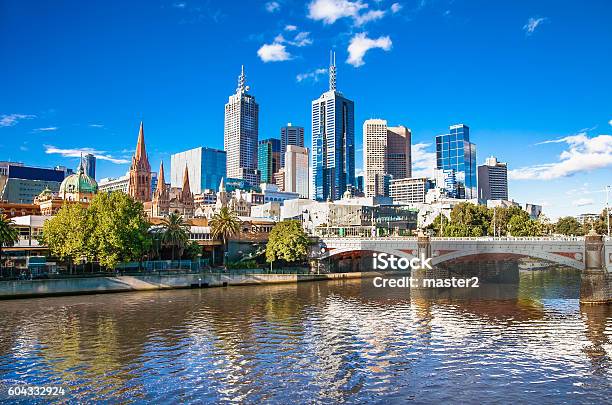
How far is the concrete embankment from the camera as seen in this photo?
8150cm

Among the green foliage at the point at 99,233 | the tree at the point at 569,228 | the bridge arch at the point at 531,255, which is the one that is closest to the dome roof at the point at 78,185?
the green foliage at the point at 99,233

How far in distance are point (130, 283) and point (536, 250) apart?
67.4m

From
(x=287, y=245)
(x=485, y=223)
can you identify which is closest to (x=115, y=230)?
(x=287, y=245)

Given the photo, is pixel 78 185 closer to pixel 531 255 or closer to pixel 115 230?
pixel 115 230

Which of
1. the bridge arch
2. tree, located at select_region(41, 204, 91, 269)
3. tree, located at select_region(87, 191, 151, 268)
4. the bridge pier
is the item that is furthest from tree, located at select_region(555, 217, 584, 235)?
tree, located at select_region(41, 204, 91, 269)

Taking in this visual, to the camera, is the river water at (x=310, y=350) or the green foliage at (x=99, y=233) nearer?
the river water at (x=310, y=350)

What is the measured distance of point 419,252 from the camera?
304 feet

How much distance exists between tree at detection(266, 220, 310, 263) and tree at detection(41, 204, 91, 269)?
→ 36.9 metres

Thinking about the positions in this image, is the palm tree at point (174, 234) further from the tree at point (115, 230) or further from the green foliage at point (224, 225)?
the green foliage at point (224, 225)

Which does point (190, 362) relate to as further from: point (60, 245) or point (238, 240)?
point (238, 240)

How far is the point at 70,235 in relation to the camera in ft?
289

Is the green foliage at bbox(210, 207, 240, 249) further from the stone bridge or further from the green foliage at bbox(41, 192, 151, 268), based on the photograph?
the stone bridge

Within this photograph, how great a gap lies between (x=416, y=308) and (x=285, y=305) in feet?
61.7

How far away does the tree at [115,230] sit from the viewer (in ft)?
289
